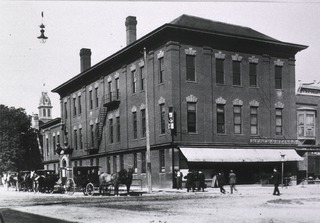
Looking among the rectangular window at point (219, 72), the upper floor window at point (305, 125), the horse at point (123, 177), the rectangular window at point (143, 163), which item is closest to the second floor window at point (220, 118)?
the rectangular window at point (219, 72)

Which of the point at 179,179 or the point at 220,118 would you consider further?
the point at 220,118

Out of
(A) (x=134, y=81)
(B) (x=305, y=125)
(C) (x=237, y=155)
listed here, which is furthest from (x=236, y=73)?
(B) (x=305, y=125)

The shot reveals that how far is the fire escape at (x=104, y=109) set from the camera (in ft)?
140

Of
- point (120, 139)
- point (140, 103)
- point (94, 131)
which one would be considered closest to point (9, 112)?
point (94, 131)

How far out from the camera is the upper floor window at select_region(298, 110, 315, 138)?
41812 millimetres

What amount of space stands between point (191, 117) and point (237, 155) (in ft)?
14.5

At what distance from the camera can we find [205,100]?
116 feet

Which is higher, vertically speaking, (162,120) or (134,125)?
(162,120)

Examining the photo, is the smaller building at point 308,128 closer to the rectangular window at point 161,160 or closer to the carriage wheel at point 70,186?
the rectangular window at point 161,160

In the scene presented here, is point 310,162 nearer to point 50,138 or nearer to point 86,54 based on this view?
point 86,54

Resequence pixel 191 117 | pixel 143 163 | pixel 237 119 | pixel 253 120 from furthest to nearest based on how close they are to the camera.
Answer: pixel 143 163 < pixel 253 120 < pixel 237 119 < pixel 191 117

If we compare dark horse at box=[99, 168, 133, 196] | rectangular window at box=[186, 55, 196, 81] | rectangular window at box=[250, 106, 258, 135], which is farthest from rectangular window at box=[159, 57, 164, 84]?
dark horse at box=[99, 168, 133, 196]

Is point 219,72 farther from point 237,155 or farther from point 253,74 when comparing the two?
point 237,155

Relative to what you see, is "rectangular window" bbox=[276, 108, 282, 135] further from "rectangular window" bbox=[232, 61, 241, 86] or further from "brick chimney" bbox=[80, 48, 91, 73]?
"brick chimney" bbox=[80, 48, 91, 73]
